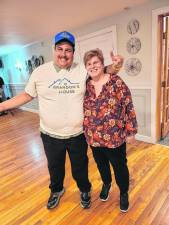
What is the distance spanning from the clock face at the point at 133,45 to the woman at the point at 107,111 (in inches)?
62.7

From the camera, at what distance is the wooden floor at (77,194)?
161 cm

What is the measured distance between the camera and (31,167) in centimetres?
256

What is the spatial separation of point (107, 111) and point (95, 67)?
33 cm

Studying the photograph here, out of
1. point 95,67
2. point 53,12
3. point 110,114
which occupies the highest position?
point 53,12

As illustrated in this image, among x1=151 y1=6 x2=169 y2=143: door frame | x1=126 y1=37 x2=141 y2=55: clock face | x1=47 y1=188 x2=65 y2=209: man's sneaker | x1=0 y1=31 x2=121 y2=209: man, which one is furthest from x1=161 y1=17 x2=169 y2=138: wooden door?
x1=47 y1=188 x2=65 y2=209: man's sneaker

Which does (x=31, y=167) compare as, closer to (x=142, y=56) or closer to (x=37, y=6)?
(x=37, y=6)

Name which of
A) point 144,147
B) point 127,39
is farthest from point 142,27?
point 144,147

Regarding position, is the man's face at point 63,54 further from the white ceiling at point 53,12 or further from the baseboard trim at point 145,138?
the baseboard trim at point 145,138

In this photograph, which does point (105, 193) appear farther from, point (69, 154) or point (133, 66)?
point (133, 66)

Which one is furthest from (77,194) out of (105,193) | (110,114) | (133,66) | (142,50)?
(142,50)

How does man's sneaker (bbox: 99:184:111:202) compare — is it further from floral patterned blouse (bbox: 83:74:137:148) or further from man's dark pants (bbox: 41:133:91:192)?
floral patterned blouse (bbox: 83:74:137:148)

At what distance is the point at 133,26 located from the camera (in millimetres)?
2711

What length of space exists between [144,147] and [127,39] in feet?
5.44

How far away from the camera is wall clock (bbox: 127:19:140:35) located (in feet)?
8.76
